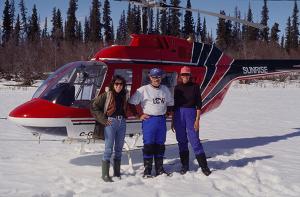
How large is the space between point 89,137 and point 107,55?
1432 millimetres

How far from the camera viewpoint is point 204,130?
10664 mm

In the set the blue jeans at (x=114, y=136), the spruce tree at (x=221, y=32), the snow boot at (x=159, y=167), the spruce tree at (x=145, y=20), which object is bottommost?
the snow boot at (x=159, y=167)

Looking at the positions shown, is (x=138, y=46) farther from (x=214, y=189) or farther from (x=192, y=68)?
(x=214, y=189)

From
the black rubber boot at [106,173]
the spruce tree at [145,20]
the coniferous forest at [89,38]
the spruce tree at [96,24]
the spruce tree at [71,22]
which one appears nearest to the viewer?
the black rubber boot at [106,173]

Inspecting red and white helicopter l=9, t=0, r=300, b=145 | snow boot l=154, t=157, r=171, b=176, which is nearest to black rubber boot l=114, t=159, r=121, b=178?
snow boot l=154, t=157, r=171, b=176

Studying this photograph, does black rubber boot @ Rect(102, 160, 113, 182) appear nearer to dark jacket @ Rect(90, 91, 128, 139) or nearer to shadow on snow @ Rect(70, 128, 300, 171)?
dark jacket @ Rect(90, 91, 128, 139)

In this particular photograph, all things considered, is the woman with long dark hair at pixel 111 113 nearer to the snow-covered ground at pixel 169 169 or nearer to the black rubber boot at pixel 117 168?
the black rubber boot at pixel 117 168

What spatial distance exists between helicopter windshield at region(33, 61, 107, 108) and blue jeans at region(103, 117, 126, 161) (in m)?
0.85

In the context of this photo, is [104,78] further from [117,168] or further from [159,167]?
[159,167]

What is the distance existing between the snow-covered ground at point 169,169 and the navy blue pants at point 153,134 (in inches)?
17.6

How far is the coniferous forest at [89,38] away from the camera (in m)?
A: 42.1

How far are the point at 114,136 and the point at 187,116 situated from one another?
124 cm

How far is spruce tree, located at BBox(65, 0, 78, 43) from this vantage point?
202 feet

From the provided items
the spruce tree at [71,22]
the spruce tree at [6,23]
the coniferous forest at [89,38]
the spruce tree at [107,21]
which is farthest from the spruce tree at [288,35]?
the spruce tree at [6,23]
